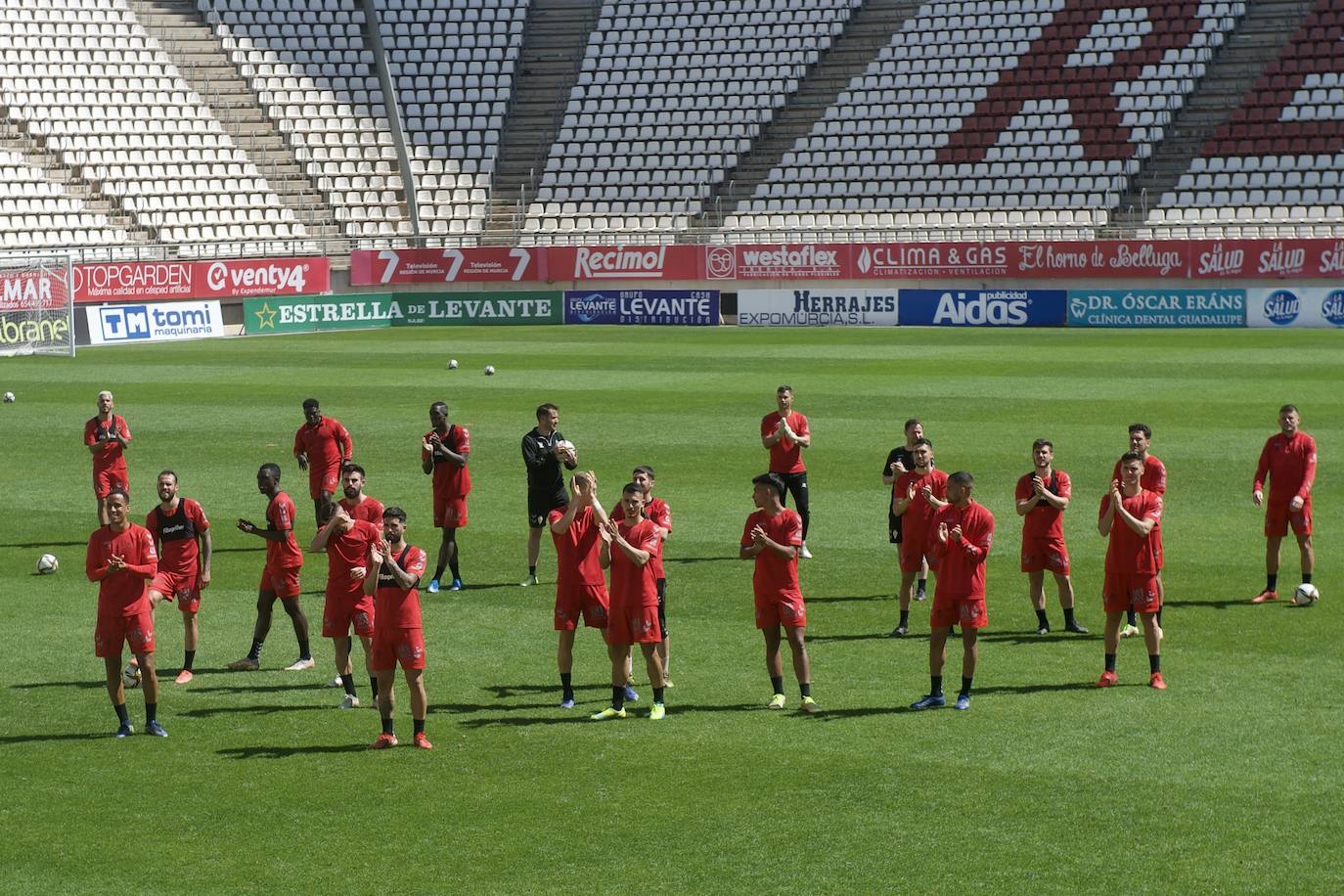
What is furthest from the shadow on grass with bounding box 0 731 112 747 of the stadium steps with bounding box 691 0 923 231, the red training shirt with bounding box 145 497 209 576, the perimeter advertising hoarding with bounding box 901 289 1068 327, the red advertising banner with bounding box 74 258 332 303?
the stadium steps with bounding box 691 0 923 231

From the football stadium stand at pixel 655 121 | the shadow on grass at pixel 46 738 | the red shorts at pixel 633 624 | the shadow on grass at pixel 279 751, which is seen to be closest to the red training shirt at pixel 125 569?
the shadow on grass at pixel 46 738

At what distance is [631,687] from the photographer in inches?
513

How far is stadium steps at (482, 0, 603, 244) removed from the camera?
5806 cm

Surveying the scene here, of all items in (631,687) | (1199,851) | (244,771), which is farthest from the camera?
(631,687)

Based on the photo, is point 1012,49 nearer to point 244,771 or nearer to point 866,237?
point 866,237

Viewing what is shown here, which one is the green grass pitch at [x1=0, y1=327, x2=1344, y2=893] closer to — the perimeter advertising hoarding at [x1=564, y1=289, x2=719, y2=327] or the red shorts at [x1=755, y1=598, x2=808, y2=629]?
the red shorts at [x1=755, y1=598, x2=808, y2=629]

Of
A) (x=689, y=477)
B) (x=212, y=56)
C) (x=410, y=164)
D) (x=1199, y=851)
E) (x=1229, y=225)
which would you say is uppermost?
(x=212, y=56)

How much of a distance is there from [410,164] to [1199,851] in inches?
2028

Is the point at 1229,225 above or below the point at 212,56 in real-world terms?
below

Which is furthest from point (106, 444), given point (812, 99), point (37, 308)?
point (812, 99)

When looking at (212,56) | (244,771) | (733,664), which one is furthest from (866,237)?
(244,771)

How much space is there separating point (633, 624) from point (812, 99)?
48.0m

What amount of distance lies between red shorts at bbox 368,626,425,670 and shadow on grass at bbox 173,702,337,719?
1572 millimetres

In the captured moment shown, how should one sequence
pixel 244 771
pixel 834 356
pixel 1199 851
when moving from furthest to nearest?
pixel 834 356, pixel 244 771, pixel 1199 851
